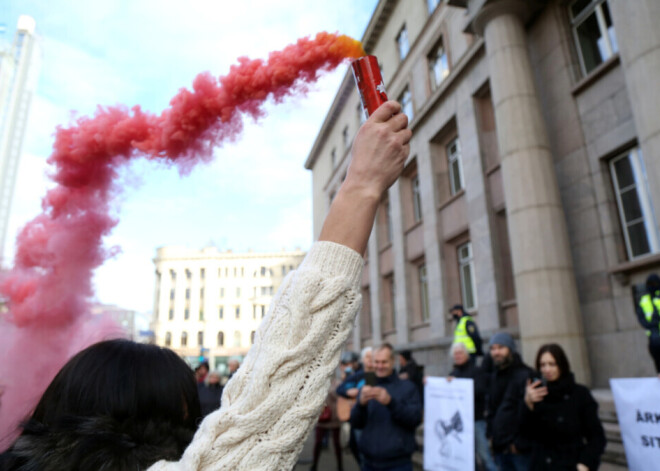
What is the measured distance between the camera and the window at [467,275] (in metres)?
15.2

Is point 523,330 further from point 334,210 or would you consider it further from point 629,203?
point 334,210

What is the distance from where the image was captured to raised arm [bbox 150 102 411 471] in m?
1.04

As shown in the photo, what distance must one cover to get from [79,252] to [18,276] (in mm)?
821

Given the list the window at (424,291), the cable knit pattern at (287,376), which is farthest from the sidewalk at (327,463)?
the cable knit pattern at (287,376)

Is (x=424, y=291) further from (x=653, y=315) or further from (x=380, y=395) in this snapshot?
(x=380, y=395)

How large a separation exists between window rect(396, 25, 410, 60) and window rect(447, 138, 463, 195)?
5.80 meters

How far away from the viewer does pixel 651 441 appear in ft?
13.7

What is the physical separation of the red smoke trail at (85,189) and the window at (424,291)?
1474 centimetres

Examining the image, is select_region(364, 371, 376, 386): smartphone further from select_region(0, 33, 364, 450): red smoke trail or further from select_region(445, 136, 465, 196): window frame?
select_region(445, 136, 465, 196): window frame

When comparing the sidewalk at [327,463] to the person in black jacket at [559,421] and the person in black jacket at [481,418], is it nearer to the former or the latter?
the person in black jacket at [481,418]

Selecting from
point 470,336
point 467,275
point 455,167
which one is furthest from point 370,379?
point 455,167

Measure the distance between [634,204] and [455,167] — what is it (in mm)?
7907

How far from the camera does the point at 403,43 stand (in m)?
20.8

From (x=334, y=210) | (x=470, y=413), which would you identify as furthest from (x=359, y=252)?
(x=470, y=413)
